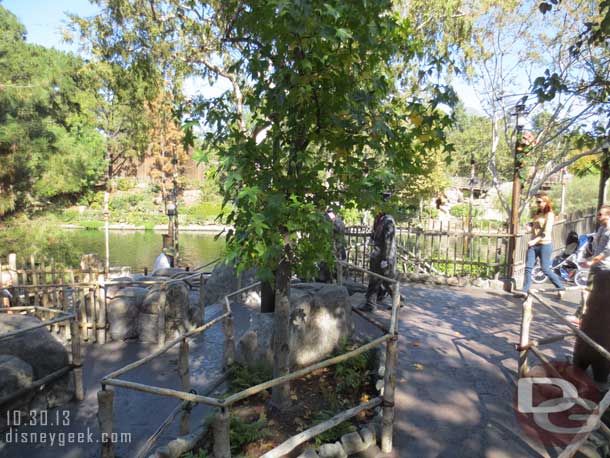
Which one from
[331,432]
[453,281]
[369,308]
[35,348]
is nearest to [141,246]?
[453,281]

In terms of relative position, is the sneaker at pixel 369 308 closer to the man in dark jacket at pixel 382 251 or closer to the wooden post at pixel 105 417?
the man in dark jacket at pixel 382 251

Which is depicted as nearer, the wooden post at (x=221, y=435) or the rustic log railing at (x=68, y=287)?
the wooden post at (x=221, y=435)

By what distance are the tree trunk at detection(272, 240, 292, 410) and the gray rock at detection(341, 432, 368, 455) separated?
0.80 m

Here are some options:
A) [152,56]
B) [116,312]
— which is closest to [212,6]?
[152,56]

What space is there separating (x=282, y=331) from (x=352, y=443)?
115 cm

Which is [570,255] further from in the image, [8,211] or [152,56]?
[8,211]

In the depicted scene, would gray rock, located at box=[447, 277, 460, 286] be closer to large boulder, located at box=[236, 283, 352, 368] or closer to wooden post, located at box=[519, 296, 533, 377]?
large boulder, located at box=[236, 283, 352, 368]

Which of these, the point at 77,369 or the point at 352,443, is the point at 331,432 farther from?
the point at 77,369

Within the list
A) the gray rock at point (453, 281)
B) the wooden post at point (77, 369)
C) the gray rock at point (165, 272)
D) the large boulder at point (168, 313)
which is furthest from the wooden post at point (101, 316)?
the gray rock at point (453, 281)

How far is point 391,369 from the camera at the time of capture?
366 centimetres

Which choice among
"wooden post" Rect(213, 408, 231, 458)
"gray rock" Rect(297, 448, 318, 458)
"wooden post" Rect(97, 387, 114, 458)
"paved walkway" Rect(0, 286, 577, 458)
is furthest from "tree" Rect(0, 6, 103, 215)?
"gray rock" Rect(297, 448, 318, 458)

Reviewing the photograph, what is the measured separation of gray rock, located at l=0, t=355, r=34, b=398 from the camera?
4.47 meters

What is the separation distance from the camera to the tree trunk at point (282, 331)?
4.11 meters

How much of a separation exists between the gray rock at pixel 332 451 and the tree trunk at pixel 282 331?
2.64 feet
